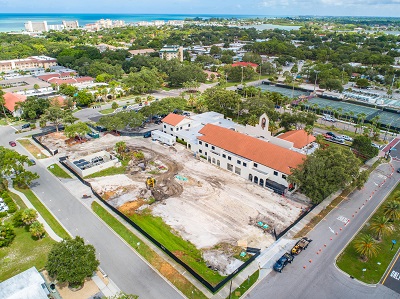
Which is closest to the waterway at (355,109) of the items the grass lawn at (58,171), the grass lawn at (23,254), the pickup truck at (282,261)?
the pickup truck at (282,261)

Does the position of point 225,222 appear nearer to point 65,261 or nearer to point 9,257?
point 65,261

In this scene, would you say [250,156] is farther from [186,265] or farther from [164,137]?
[186,265]

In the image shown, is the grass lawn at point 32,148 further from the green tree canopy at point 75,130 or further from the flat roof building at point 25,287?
the flat roof building at point 25,287

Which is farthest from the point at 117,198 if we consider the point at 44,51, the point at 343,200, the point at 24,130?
the point at 44,51

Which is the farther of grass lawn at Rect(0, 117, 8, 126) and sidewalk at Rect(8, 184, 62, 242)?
grass lawn at Rect(0, 117, 8, 126)

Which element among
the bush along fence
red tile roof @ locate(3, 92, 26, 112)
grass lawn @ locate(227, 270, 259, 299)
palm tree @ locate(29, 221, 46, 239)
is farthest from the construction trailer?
red tile roof @ locate(3, 92, 26, 112)

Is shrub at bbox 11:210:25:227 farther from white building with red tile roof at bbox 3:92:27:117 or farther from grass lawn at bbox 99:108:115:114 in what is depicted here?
grass lawn at bbox 99:108:115:114
